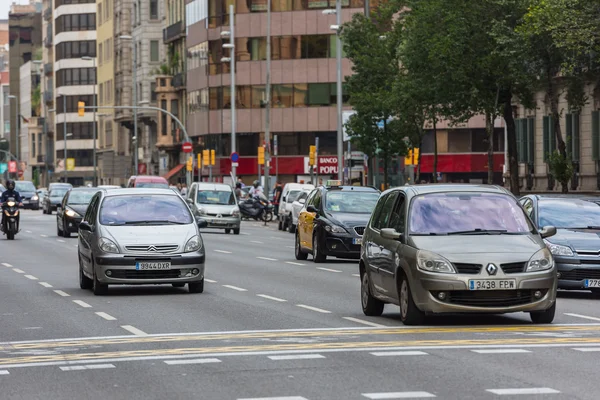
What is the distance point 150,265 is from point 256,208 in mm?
Answer: 46254

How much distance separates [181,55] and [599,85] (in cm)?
6552

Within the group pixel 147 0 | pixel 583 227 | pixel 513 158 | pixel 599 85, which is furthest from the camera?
pixel 147 0

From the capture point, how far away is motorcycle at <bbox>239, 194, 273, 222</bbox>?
221 ft

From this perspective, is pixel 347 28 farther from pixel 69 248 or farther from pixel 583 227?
pixel 583 227

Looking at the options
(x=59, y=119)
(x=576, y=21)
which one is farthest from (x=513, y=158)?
(x=59, y=119)

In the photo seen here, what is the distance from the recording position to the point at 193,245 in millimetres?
22469

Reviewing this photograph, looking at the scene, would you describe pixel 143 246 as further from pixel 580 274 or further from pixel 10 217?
pixel 10 217

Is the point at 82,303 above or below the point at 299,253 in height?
above

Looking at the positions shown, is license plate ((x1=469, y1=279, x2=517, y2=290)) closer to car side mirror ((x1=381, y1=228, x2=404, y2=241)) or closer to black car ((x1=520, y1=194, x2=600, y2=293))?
car side mirror ((x1=381, y1=228, x2=404, y2=241))

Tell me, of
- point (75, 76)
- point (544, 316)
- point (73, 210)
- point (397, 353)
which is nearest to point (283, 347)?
point (397, 353)

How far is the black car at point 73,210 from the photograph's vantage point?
47469mm

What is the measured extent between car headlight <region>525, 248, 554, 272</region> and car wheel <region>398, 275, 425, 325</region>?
122 centimetres

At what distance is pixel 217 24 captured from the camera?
4023 inches

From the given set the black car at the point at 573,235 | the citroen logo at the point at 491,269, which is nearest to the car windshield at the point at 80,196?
the black car at the point at 573,235
